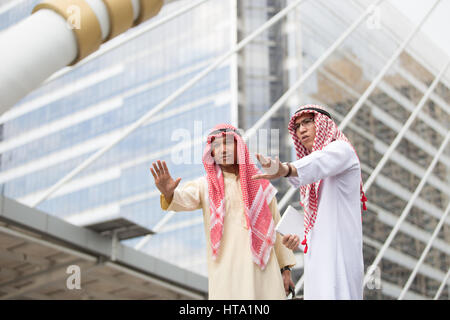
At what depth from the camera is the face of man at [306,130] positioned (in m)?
3.52

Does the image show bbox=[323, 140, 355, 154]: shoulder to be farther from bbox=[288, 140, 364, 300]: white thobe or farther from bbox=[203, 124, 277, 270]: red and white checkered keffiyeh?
bbox=[203, 124, 277, 270]: red and white checkered keffiyeh

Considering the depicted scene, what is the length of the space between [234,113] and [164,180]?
47.6 m

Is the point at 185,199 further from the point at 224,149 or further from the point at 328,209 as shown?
the point at 328,209

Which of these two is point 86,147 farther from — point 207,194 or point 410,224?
point 207,194

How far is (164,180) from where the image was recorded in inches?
137

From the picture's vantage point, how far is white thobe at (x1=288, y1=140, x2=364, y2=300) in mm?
3051

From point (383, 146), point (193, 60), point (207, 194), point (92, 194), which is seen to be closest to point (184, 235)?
point (92, 194)

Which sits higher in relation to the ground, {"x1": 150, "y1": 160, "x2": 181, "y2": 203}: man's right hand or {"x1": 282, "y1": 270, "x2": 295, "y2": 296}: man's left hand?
{"x1": 150, "y1": 160, "x2": 181, "y2": 203}: man's right hand

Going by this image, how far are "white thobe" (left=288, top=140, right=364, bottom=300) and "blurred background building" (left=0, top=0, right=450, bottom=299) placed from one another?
45.9 m

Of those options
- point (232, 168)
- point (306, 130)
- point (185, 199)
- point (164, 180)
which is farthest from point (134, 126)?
point (306, 130)

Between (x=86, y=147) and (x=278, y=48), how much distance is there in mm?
18793

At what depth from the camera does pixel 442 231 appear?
2147 inches

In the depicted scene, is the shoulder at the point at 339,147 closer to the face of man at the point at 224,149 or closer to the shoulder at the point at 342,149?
the shoulder at the point at 342,149

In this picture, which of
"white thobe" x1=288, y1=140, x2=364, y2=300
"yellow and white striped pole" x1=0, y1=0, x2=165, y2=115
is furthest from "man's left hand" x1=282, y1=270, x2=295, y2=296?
"yellow and white striped pole" x1=0, y1=0, x2=165, y2=115
